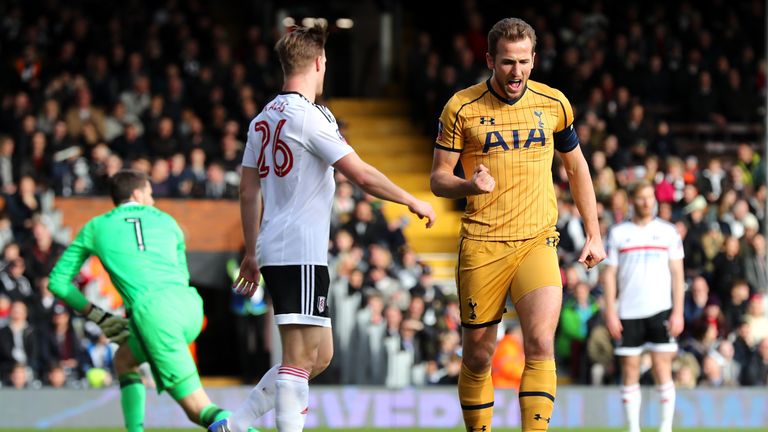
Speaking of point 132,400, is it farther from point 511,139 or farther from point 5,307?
point 5,307

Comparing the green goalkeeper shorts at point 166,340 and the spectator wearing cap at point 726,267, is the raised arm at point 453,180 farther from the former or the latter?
the spectator wearing cap at point 726,267

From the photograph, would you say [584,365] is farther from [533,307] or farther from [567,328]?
[533,307]

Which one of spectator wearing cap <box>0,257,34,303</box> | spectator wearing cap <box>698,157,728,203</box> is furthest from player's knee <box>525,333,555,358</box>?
spectator wearing cap <box>698,157,728,203</box>

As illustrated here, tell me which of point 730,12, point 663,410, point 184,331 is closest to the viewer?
point 184,331

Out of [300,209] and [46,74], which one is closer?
[300,209]

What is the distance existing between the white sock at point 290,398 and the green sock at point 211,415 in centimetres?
106

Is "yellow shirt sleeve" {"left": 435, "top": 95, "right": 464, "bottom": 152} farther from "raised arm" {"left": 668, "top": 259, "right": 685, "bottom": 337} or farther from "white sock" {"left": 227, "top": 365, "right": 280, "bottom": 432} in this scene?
"raised arm" {"left": 668, "top": 259, "right": 685, "bottom": 337}

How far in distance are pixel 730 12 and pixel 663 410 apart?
14163 millimetres

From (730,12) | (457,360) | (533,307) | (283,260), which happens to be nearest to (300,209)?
(283,260)

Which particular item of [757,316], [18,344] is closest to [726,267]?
[757,316]

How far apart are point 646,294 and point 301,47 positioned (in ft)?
16.2

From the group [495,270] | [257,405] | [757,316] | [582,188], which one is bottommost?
[757,316]

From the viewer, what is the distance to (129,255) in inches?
340

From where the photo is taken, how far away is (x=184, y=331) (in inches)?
343
